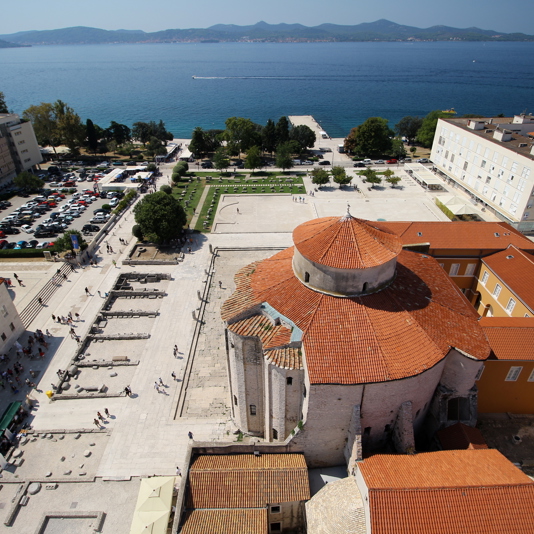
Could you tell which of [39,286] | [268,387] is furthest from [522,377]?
[39,286]

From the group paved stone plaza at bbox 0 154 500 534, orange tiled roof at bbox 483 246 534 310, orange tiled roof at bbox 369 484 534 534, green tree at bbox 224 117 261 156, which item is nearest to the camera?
orange tiled roof at bbox 369 484 534 534

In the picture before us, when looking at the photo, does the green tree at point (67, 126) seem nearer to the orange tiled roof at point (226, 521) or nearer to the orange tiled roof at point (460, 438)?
the orange tiled roof at point (226, 521)

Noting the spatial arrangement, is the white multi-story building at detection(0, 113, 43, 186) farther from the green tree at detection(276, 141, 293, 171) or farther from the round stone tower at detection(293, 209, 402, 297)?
the round stone tower at detection(293, 209, 402, 297)

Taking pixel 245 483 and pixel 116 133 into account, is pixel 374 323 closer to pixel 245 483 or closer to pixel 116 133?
pixel 245 483

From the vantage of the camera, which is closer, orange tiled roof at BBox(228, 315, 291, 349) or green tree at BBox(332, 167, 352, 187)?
orange tiled roof at BBox(228, 315, 291, 349)

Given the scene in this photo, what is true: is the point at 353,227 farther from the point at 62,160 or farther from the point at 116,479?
the point at 62,160

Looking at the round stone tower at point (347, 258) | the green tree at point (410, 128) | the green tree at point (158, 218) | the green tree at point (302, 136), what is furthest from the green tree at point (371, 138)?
the round stone tower at point (347, 258)

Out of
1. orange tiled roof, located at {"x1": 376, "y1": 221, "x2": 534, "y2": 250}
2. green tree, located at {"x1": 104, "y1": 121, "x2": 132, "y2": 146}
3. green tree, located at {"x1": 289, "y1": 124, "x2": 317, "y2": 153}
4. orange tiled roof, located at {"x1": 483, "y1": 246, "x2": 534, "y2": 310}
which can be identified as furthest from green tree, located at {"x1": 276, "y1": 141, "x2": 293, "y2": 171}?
orange tiled roof, located at {"x1": 483, "y1": 246, "x2": 534, "y2": 310}
